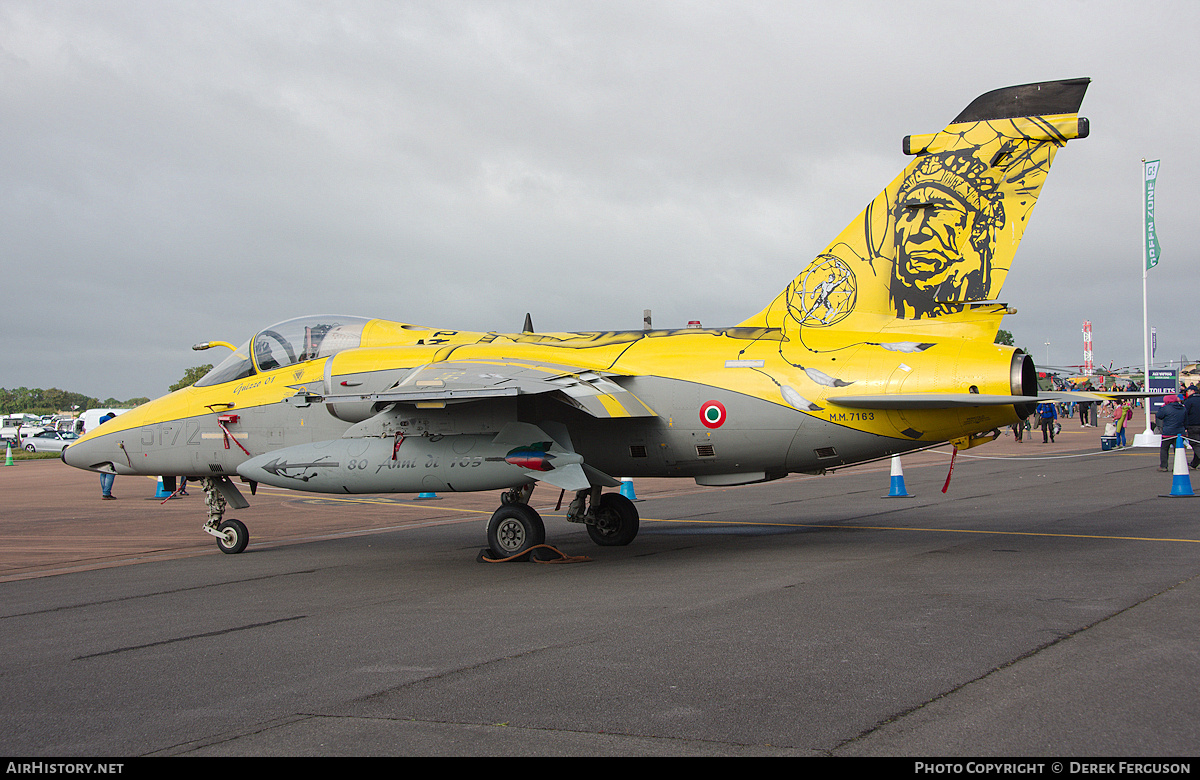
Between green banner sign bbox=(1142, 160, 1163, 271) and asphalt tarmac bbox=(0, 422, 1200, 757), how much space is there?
21.7 metres

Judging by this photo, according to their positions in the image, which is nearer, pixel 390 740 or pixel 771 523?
pixel 390 740

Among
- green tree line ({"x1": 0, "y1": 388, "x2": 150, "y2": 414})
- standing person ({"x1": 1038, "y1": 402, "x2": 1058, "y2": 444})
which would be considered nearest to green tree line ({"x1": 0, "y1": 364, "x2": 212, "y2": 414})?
green tree line ({"x1": 0, "y1": 388, "x2": 150, "y2": 414})

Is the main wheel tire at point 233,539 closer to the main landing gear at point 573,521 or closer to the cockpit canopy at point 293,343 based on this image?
the cockpit canopy at point 293,343

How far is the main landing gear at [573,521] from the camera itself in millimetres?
10781

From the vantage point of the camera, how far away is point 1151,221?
3109 centimetres

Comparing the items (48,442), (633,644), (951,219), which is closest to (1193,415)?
(951,219)

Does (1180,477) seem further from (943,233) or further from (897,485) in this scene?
(943,233)

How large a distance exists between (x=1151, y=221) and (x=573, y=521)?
28506 millimetres

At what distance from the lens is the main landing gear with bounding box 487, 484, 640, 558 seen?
10.8m

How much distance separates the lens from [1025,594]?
7.48m

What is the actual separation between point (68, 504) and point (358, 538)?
11.0 metres

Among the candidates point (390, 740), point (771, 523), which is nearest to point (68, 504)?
point (771, 523)

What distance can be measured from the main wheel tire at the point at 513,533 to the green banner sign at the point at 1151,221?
1154 inches
